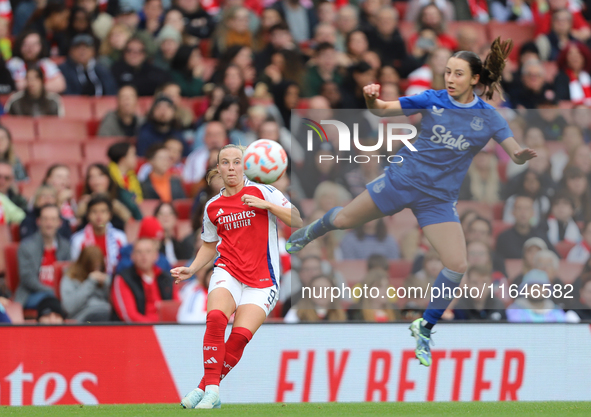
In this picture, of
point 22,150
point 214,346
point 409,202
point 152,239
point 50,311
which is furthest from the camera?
point 22,150

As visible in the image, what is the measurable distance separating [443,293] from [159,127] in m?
5.18

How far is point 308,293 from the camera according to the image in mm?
8188

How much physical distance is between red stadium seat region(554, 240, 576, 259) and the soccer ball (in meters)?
2.81

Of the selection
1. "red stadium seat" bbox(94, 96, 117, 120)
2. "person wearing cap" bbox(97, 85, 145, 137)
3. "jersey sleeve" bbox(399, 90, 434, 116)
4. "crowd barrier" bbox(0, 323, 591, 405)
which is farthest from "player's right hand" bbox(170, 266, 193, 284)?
"red stadium seat" bbox(94, 96, 117, 120)

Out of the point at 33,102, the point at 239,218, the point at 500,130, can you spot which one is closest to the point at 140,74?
the point at 33,102

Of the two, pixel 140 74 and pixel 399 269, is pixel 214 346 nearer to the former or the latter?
pixel 399 269

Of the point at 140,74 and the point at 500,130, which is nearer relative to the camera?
the point at 500,130

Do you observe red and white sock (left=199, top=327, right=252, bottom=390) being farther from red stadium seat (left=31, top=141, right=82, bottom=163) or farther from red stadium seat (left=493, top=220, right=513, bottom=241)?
red stadium seat (left=31, top=141, right=82, bottom=163)

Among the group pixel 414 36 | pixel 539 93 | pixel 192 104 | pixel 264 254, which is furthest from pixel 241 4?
pixel 264 254

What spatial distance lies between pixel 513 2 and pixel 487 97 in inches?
315

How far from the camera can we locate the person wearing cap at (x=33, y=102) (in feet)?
37.7

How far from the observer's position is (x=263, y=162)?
694 centimetres

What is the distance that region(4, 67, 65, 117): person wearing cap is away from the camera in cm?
1148

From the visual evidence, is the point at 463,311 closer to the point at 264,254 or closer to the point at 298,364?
the point at 298,364
